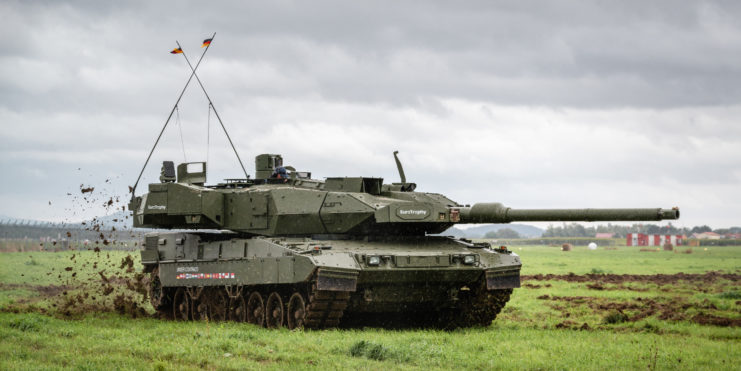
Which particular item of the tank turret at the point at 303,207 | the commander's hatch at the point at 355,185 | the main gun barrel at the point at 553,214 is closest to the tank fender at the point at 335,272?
the tank turret at the point at 303,207

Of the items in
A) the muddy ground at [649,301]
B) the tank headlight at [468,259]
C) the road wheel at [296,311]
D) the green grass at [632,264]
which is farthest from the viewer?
the green grass at [632,264]

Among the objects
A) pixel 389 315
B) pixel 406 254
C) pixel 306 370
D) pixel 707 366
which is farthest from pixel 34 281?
pixel 707 366

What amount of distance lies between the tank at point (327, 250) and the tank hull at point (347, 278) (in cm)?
3

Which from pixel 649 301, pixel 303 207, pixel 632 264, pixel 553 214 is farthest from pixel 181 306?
pixel 632 264

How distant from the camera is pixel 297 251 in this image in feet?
54.3

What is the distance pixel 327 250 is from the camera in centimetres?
1661

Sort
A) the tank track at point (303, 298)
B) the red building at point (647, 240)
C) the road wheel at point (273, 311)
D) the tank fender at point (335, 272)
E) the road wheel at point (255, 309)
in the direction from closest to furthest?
1. the tank fender at point (335, 272)
2. the tank track at point (303, 298)
3. the road wheel at point (273, 311)
4. the road wheel at point (255, 309)
5. the red building at point (647, 240)

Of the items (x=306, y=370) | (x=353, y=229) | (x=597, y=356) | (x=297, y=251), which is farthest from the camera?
(x=353, y=229)

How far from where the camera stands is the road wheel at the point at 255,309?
18255mm

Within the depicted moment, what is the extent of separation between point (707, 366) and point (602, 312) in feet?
29.3

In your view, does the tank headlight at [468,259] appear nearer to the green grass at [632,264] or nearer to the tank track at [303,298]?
the tank track at [303,298]

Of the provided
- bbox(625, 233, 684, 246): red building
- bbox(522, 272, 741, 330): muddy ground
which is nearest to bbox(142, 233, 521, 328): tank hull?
bbox(522, 272, 741, 330): muddy ground

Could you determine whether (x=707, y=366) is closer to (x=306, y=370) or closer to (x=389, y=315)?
(x=306, y=370)

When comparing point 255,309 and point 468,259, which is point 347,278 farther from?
point 255,309
